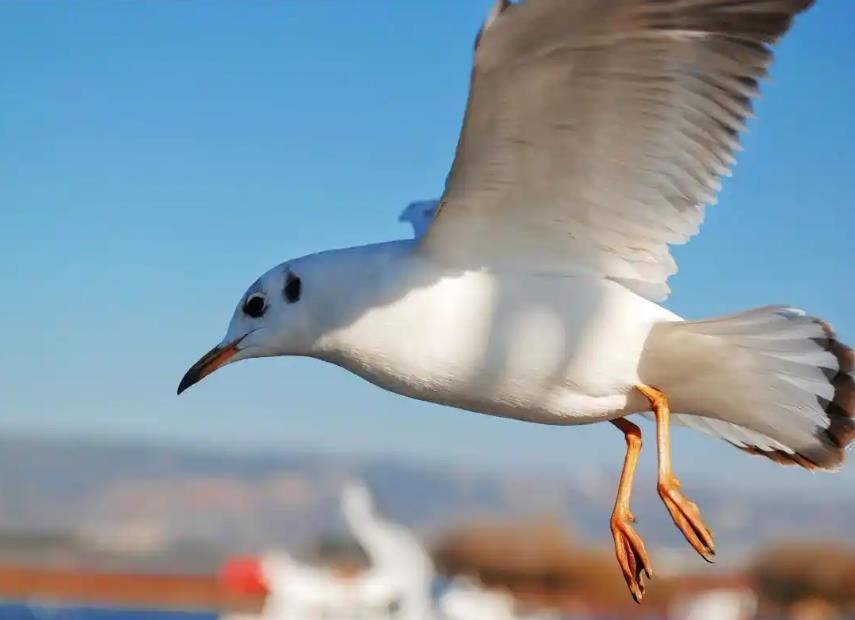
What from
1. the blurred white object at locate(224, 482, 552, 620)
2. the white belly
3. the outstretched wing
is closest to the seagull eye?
the white belly

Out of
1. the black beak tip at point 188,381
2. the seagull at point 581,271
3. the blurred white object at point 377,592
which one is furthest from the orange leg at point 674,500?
the blurred white object at point 377,592

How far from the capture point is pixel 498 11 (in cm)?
177

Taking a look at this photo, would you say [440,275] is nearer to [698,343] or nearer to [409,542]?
[698,343]

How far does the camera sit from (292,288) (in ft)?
6.70

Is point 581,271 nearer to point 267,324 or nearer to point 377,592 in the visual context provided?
point 267,324

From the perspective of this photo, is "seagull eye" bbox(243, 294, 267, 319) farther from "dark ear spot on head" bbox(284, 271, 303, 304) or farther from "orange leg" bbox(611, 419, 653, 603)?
"orange leg" bbox(611, 419, 653, 603)

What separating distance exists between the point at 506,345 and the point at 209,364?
0.49 meters

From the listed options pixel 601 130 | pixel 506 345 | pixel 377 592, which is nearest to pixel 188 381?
pixel 506 345

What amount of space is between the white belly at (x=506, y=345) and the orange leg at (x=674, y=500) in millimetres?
62

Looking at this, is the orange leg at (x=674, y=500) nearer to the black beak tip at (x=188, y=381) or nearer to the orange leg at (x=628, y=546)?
the orange leg at (x=628, y=546)

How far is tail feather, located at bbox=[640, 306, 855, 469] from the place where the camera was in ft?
6.81

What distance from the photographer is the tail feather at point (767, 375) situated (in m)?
2.08

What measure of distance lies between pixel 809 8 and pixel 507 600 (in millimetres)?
8181

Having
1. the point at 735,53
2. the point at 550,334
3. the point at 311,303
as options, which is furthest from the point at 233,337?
the point at 735,53
